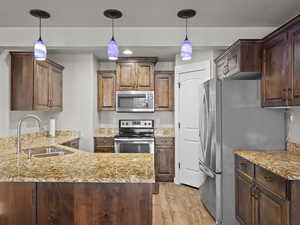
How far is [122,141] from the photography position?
14.1 ft

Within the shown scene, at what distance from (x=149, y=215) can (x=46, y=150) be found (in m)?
1.84

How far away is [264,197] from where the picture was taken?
202 centimetres

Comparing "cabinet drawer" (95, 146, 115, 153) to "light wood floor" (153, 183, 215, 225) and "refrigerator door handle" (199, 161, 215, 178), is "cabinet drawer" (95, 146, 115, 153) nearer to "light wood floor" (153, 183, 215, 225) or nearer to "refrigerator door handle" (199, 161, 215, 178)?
"light wood floor" (153, 183, 215, 225)

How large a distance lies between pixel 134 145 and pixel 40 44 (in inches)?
101

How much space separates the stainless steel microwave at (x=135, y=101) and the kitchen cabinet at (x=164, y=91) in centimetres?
16

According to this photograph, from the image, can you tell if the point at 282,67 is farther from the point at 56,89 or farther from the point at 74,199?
the point at 56,89

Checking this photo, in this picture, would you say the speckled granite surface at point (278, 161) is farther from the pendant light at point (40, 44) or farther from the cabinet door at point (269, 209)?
the pendant light at point (40, 44)

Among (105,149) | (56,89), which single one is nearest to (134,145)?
(105,149)

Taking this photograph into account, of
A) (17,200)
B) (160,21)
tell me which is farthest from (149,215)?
(160,21)

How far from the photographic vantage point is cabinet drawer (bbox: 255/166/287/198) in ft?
5.73

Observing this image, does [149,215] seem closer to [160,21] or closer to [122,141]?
[160,21]

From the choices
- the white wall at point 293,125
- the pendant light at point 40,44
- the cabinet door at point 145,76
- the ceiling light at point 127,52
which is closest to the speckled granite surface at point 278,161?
the white wall at point 293,125

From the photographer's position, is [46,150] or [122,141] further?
[122,141]

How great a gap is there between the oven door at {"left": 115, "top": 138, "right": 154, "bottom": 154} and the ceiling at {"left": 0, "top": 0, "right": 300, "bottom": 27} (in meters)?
2.12
